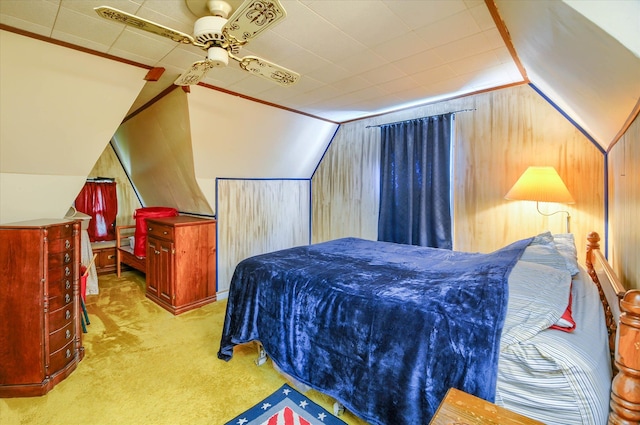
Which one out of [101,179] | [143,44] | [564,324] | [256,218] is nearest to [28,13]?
[143,44]

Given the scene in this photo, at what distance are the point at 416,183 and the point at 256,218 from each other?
223cm

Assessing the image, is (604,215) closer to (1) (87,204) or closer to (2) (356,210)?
(2) (356,210)

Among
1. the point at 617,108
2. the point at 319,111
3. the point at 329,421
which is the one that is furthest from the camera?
the point at 319,111

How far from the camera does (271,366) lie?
7.80 feet

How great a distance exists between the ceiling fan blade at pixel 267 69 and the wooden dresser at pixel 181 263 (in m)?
2.05

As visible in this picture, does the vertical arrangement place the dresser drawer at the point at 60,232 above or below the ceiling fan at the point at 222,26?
below

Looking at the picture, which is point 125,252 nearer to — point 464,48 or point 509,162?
point 464,48

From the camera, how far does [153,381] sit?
2176 mm

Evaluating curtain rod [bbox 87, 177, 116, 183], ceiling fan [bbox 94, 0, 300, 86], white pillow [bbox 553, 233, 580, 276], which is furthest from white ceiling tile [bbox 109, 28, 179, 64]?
curtain rod [bbox 87, 177, 116, 183]

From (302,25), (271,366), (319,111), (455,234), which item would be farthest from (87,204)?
(455,234)

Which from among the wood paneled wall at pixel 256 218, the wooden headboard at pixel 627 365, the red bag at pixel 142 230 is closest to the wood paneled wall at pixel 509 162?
the wood paneled wall at pixel 256 218

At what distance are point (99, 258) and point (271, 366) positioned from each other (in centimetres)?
376

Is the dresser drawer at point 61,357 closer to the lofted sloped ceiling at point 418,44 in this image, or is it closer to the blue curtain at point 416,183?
the lofted sloped ceiling at point 418,44

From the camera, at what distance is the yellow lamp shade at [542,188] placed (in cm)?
247
